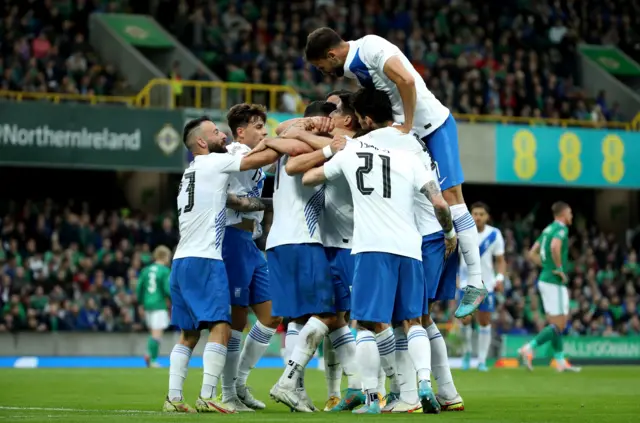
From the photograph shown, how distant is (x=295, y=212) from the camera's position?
9.86m

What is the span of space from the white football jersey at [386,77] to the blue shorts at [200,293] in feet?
6.06

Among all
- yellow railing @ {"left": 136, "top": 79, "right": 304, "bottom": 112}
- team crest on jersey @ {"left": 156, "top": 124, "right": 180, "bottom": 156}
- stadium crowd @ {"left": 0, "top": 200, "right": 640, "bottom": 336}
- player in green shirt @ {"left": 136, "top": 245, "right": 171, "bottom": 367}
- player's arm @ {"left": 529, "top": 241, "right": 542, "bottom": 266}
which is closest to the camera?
player's arm @ {"left": 529, "top": 241, "right": 542, "bottom": 266}

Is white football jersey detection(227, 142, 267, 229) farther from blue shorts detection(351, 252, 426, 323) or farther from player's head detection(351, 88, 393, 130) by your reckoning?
blue shorts detection(351, 252, 426, 323)

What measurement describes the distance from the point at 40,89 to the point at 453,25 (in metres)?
12.5

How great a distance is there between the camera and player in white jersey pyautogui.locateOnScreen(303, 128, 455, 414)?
353 inches

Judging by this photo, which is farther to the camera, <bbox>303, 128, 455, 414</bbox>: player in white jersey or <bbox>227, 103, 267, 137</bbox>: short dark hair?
<bbox>227, 103, 267, 137</bbox>: short dark hair

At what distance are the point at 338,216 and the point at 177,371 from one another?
69.9 inches

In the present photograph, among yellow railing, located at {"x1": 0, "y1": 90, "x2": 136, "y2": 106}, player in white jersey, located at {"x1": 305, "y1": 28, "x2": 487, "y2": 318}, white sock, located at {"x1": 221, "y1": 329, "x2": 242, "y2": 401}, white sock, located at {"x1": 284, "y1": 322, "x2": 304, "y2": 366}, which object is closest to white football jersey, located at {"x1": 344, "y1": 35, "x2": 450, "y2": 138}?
player in white jersey, located at {"x1": 305, "y1": 28, "x2": 487, "y2": 318}

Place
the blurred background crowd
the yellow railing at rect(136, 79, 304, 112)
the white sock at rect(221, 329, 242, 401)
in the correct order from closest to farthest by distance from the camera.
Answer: the white sock at rect(221, 329, 242, 401)
the yellow railing at rect(136, 79, 304, 112)
the blurred background crowd

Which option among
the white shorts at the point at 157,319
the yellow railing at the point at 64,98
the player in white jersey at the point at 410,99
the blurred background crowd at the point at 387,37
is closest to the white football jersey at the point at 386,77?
the player in white jersey at the point at 410,99

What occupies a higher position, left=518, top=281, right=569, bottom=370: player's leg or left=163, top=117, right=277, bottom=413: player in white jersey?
left=163, top=117, right=277, bottom=413: player in white jersey

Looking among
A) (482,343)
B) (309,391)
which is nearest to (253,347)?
(309,391)

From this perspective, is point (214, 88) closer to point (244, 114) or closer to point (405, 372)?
point (244, 114)

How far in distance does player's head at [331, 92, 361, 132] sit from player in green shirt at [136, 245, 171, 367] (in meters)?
11.4
